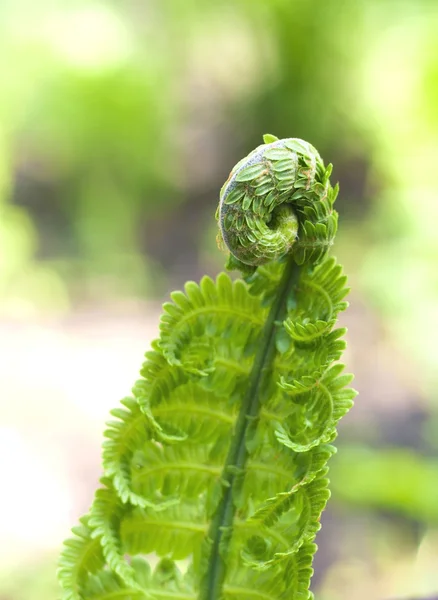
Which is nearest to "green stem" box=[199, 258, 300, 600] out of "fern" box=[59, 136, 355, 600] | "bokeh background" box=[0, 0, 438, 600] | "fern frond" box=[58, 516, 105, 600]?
"fern" box=[59, 136, 355, 600]

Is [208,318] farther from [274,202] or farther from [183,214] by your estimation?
[183,214]

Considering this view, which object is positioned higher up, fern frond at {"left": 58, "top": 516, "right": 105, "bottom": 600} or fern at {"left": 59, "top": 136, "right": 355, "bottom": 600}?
fern at {"left": 59, "top": 136, "right": 355, "bottom": 600}

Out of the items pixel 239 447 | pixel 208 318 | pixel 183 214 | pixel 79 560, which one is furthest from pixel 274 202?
pixel 183 214

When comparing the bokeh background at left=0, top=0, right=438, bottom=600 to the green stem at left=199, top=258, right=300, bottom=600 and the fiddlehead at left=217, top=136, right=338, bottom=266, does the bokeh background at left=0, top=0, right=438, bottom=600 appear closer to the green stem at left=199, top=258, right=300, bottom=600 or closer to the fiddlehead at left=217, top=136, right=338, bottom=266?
the green stem at left=199, top=258, right=300, bottom=600

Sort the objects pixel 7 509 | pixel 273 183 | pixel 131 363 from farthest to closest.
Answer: pixel 131 363 → pixel 7 509 → pixel 273 183

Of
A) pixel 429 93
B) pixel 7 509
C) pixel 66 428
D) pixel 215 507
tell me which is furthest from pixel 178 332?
pixel 429 93

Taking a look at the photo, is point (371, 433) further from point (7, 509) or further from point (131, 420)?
point (131, 420)
